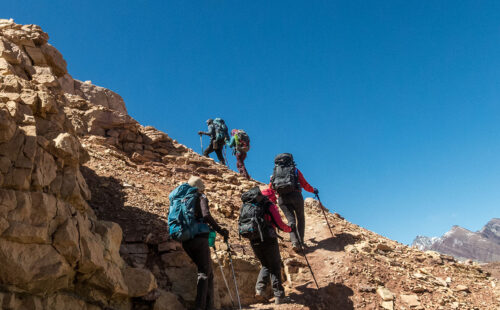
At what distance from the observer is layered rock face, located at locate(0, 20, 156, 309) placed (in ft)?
15.4

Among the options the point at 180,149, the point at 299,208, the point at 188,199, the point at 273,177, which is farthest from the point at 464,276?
the point at 180,149

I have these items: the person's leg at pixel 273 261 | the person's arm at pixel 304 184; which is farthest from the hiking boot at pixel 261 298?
the person's arm at pixel 304 184

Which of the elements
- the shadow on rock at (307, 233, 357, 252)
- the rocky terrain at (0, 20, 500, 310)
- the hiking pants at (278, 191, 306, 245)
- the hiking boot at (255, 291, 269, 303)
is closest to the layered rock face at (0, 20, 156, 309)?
the rocky terrain at (0, 20, 500, 310)

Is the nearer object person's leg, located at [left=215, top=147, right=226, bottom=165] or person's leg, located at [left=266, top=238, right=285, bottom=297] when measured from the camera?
person's leg, located at [left=266, top=238, right=285, bottom=297]

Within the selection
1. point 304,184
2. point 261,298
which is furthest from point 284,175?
point 261,298

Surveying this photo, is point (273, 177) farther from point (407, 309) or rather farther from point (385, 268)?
point (407, 309)

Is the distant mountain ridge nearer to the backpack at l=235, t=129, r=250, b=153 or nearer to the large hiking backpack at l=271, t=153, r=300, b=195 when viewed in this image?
the backpack at l=235, t=129, r=250, b=153

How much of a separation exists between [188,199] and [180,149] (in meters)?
12.0

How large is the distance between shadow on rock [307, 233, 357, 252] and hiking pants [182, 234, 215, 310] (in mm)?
4583

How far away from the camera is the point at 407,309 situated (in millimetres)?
7945

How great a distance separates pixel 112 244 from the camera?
6.37 m

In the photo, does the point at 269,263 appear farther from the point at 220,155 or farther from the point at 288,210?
the point at 220,155

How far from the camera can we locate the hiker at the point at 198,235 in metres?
6.52

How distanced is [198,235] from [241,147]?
13.0 meters
